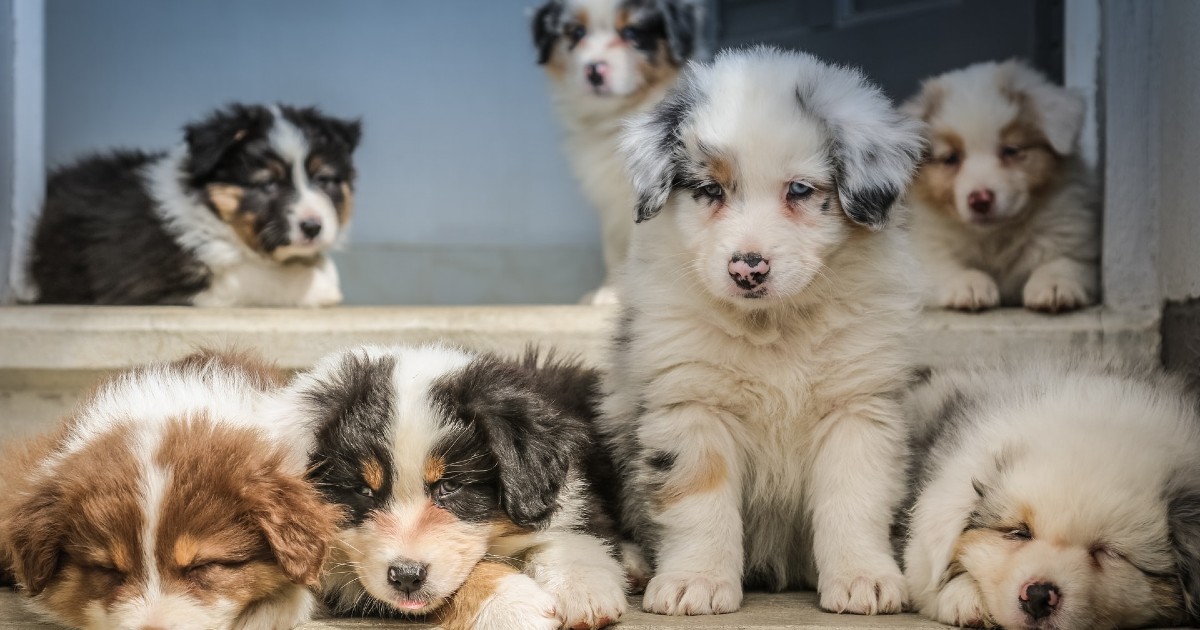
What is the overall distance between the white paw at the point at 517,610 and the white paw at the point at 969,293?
269cm

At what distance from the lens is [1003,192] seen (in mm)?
5031

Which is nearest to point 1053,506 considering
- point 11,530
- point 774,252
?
point 774,252

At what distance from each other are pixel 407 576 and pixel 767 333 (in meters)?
1.30

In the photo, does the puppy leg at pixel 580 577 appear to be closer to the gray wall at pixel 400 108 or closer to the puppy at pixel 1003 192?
the puppy at pixel 1003 192

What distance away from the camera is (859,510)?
323 centimetres

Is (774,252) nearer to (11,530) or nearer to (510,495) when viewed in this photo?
(510,495)

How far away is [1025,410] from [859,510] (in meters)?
0.59

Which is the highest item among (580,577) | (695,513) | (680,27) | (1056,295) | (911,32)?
(911,32)

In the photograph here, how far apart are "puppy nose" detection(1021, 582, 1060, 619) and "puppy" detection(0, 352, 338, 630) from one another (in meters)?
1.78

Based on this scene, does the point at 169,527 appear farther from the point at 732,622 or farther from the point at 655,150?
the point at 655,150

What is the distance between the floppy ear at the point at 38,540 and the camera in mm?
2727

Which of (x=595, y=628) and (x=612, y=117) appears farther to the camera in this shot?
(x=612, y=117)

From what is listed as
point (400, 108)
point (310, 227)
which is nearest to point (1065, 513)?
point (310, 227)

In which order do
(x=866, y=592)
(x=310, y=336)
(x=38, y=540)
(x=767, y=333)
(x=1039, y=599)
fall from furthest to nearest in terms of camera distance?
(x=310, y=336), (x=767, y=333), (x=866, y=592), (x=1039, y=599), (x=38, y=540)
